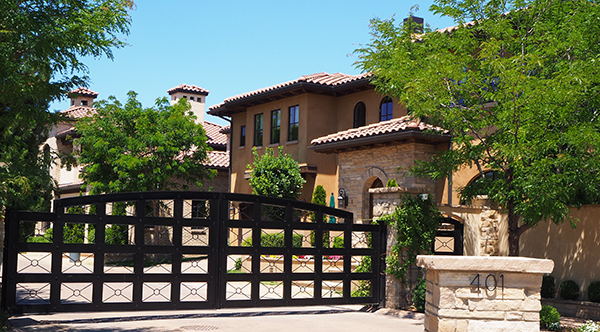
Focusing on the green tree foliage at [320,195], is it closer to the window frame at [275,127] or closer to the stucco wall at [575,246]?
the window frame at [275,127]

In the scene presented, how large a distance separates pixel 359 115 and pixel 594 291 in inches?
537

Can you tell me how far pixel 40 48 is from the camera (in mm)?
8117

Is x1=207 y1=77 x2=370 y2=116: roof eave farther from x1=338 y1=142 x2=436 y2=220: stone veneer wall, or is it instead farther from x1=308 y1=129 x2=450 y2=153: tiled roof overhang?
x1=338 y1=142 x2=436 y2=220: stone veneer wall

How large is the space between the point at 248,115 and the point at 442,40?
18239mm

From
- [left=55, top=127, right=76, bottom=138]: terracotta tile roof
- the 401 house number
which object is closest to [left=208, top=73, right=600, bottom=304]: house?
the 401 house number

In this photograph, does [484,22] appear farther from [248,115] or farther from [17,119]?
[248,115]

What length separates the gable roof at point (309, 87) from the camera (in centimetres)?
2470

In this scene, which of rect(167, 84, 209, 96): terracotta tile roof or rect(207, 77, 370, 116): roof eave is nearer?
rect(207, 77, 370, 116): roof eave

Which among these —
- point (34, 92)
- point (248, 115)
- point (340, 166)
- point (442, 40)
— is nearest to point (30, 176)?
point (34, 92)

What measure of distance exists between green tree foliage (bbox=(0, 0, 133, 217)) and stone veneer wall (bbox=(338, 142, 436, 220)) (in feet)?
40.9

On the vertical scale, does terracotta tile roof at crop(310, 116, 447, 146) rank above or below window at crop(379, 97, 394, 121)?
below

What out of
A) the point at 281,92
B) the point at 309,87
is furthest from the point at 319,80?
the point at 281,92

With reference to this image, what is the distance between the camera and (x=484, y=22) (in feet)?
38.4

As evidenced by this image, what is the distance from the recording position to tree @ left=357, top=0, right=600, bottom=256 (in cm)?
1016
